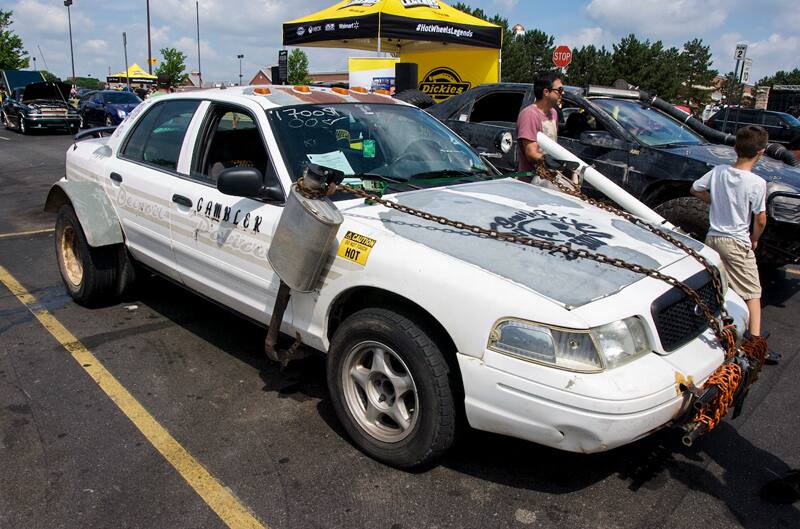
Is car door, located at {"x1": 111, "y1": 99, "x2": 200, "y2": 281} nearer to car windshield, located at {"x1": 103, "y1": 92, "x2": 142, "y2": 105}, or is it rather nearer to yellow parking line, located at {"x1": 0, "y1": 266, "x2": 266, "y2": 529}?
yellow parking line, located at {"x1": 0, "y1": 266, "x2": 266, "y2": 529}

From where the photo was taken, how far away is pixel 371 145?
148 inches


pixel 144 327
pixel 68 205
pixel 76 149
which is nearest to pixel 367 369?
pixel 144 327

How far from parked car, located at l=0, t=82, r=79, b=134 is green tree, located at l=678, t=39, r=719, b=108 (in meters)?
45.5

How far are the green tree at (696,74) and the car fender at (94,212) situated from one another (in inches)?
2146

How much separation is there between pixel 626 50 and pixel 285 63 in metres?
34.8

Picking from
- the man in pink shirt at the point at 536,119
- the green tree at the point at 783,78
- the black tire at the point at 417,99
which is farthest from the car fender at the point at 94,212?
the green tree at the point at 783,78

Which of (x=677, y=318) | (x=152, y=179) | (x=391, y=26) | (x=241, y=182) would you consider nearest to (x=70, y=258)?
(x=152, y=179)

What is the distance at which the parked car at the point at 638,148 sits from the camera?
508 centimetres

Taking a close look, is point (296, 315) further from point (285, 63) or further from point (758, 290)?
point (285, 63)

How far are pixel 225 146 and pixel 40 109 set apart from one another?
865 inches

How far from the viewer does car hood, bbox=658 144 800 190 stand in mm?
5223

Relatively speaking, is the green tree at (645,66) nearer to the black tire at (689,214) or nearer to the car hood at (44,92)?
the car hood at (44,92)

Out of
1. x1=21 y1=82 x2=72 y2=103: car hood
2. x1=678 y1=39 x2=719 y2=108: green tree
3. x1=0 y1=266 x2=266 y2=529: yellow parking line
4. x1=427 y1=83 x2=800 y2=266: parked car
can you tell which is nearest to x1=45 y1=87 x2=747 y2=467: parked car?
x1=0 y1=266 x2=266 y2=529: yellow parking line

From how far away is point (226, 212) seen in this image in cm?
355
